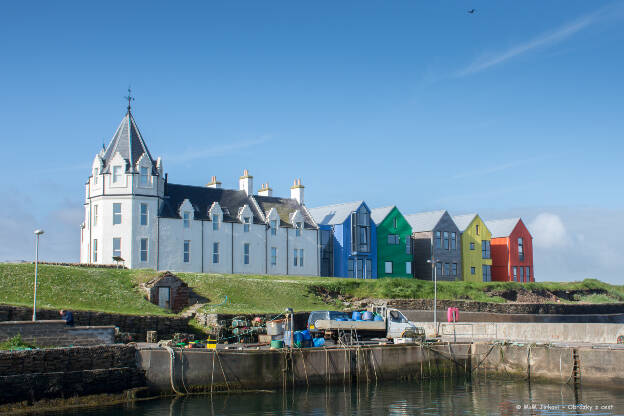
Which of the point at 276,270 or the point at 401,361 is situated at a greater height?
the point at 276,270

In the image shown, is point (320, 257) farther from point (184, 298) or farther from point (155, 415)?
point (155, 415)

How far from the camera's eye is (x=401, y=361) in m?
35.8

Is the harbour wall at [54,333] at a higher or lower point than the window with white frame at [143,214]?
lower

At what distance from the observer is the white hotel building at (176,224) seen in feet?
188

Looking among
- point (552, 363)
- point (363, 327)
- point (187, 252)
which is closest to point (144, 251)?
Answer: point (187, 252)

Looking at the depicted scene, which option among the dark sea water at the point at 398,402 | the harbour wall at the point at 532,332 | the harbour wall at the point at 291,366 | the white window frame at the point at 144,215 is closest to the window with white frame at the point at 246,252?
the white window frame at the point at 144,215

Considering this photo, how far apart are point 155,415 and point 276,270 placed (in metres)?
40.5

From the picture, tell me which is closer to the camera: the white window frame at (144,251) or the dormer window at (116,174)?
the white window frame at (144,251)

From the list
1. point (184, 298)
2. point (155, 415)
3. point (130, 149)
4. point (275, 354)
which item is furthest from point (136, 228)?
point (155, 415)

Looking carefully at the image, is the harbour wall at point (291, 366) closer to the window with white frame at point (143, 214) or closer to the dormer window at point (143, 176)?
the window with white frame at point (143, 214)

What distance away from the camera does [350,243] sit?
70438mm

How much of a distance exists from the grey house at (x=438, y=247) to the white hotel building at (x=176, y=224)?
14.3 metres

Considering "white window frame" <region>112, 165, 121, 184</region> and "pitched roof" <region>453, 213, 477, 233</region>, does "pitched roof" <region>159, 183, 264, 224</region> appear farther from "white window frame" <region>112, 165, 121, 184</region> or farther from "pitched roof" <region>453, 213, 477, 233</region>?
"pitched roof" <region>453, 213, 477, 233</region>

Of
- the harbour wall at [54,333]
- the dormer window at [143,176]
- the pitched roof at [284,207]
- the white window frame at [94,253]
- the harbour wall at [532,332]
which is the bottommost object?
the harbour wall at [532,332]
